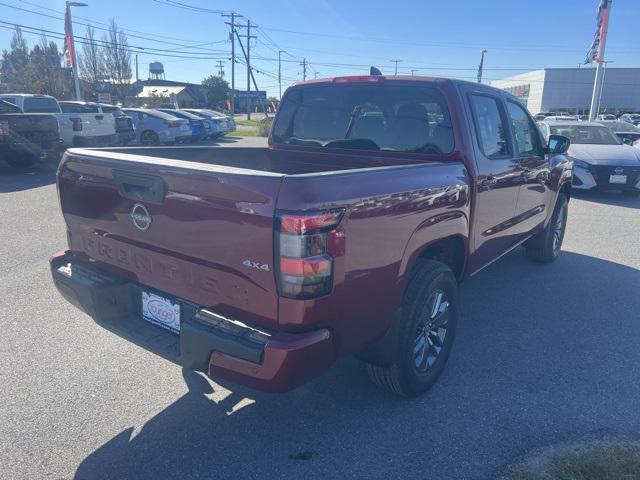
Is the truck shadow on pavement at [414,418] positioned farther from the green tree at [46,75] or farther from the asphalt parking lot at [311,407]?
the green tree at [46,75]

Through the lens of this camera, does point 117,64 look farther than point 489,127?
Yes

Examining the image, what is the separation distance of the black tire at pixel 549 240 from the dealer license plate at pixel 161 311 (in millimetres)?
4695

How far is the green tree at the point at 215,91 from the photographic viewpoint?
67.2 meters

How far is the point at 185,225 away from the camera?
8.00ft

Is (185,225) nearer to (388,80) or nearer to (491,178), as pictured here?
(388,80)

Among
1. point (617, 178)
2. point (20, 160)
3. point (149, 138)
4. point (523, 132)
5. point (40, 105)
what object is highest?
point (40, 105)

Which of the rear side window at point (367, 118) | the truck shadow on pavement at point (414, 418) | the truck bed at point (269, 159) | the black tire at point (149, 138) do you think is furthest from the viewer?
the black tire at point (149, 138)

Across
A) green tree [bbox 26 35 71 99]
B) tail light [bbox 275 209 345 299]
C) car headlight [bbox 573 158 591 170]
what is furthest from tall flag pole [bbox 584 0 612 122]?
green tree [bbox 26 35 71 99]

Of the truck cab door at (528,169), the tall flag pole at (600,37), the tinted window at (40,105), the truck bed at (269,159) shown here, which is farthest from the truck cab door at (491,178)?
the tall flag pole at (600,37)

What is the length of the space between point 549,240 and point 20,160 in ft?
40.0

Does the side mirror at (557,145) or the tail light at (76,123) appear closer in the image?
the side mirror at (557,145)

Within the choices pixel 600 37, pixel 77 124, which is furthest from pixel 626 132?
pixel 77 124

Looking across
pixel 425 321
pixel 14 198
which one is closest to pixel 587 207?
pixel 425 321

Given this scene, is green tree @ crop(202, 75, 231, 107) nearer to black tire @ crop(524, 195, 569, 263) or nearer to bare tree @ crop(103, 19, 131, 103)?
bare tree @ crop(103, 19, 131, 103)
